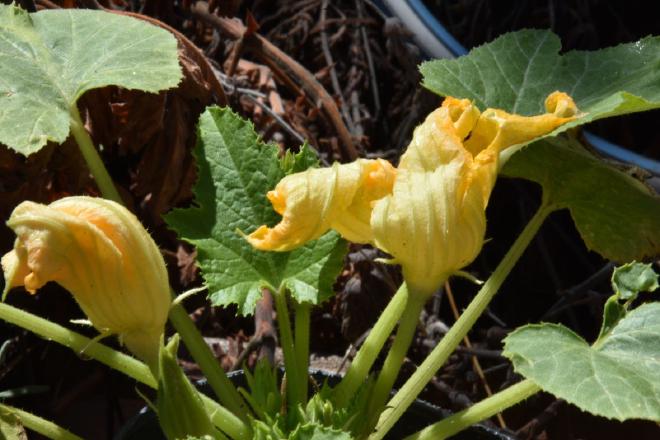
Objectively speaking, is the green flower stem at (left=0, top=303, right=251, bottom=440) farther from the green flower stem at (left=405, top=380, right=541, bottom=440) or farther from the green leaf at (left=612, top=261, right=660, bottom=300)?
the green leaf at (left=612, top=261, right=660, bottom=300)

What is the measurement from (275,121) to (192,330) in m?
0.63

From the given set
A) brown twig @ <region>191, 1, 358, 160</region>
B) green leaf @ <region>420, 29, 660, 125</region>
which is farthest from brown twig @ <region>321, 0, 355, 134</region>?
green leaf @ <region>420, 29, 660, 125</region>

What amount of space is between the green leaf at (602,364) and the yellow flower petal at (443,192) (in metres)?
0.13

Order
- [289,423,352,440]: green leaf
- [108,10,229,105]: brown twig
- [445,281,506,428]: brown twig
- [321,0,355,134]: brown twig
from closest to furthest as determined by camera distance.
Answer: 1. [289,423,352,440]: green leaf
2. [108,10,229,105]: brown twig
3. [445,281,506,428]: brown twig
4. [321,0,355,134]: brown twig

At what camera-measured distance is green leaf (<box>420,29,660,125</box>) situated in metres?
1.33

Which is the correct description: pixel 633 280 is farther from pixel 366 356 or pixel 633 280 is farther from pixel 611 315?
pixel 366 356

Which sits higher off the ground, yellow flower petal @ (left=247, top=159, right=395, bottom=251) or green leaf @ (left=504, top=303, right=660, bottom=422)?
yellow flower petal @ (left=247, top=159, right=395, bottom=251)

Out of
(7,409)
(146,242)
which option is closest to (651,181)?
(146,242)

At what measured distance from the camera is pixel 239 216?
1246mm

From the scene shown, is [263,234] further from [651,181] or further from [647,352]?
[651,181]

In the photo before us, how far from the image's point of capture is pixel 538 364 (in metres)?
0.97

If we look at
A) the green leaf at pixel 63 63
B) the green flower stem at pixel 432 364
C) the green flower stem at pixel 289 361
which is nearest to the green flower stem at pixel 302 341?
the green flower stem at pixel 289 361

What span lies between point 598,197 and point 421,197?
42 cm

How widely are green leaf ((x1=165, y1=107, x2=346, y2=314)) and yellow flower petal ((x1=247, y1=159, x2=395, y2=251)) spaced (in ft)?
0.60
